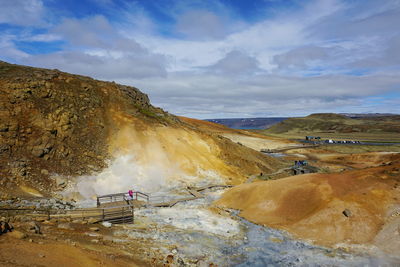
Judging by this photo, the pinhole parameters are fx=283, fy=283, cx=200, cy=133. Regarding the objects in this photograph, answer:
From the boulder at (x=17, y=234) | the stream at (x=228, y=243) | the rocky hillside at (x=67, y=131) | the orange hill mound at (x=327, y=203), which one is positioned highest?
the rocky hillside at (x=67, y=131)

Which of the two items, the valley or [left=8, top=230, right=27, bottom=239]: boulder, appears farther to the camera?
the valley

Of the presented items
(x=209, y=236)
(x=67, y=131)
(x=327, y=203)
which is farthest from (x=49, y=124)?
(x=327, y=203)

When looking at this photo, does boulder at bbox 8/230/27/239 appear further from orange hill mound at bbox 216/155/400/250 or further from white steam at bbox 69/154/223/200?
orange hill mound at bbox 216/155/400/250

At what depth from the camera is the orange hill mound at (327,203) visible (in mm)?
22125

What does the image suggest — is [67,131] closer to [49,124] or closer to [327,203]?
[49,124]

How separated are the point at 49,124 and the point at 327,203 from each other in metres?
33.3

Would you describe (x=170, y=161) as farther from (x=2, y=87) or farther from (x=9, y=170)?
(x=2, y=87)

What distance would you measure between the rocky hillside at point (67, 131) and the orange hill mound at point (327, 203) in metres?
13.4

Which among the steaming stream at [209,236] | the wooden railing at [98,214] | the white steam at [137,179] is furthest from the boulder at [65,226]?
the white steam at [137,179]

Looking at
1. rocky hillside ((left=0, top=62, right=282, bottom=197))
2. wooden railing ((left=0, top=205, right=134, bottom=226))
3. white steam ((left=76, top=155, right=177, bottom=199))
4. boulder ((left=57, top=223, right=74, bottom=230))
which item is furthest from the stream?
rocky hillside ((left=0, top=62, right=282, bottom=197))

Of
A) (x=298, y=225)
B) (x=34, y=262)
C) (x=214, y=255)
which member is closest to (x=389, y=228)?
(x=298, y=225)

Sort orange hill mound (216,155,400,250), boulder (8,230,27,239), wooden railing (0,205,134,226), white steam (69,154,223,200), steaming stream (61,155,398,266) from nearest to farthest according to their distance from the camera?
boulder (8,230,27,239)
steaming stream (61,155,398,266)
wooden railing (0,205,134,226)
orange hill mound (216,155,400,250)
white steam (69,154,223,200)

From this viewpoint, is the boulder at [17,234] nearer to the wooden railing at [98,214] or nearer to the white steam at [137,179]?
the wooden railing at [98,214]

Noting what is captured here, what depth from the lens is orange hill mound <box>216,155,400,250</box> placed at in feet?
72.6
